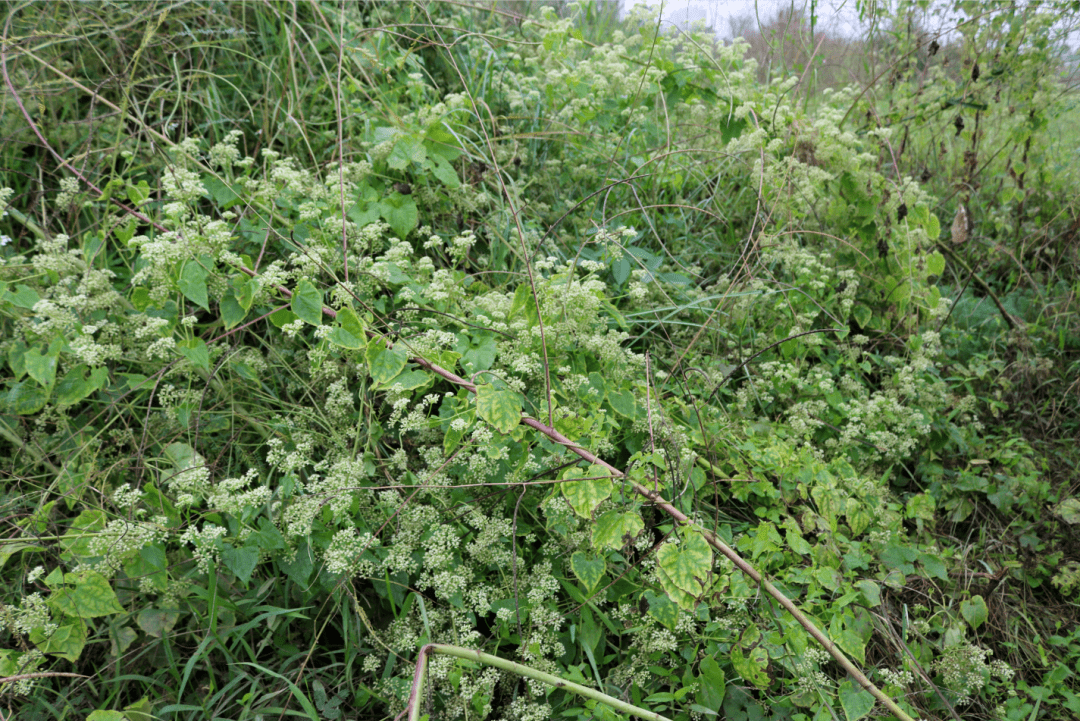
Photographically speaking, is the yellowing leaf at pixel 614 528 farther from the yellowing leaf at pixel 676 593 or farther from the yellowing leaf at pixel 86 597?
the yellowing leaf at pixel 86 597

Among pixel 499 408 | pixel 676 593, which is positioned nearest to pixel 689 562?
pixel 676 593

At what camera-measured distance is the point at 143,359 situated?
206cm

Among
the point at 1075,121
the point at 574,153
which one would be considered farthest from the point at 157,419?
the point at 1075,121

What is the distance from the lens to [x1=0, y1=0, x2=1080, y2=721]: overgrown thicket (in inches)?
63.6

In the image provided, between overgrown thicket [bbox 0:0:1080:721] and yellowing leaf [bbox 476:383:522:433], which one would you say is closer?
yellowing leaf [bbox 476:383:522:433]

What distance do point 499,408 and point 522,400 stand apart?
0.58 feet

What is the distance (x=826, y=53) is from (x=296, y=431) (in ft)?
10.6

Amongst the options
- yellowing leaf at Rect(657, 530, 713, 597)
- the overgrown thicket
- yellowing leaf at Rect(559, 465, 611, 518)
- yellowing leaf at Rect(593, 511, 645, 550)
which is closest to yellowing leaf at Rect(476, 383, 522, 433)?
the overgrown thicket

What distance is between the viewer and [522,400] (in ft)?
5.50

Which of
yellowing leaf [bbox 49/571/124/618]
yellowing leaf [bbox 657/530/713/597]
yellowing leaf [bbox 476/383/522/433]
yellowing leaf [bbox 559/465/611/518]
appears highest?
yellowing leaf [bbox 476/383/522/433]

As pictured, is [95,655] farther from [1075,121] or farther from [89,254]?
[1075,121]

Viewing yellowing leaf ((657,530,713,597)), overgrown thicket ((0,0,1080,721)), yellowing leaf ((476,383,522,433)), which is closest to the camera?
yellowing leaf ((657,530,713,597))

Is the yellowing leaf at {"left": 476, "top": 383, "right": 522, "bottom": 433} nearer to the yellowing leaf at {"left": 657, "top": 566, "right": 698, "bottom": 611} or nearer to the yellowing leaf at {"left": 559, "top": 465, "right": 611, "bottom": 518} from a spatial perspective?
the yellowing leaf at {"left": 559, "top": 465, "right": 611, "bottom": 518}

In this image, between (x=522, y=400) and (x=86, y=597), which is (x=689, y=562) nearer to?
(x=522, y=400)
